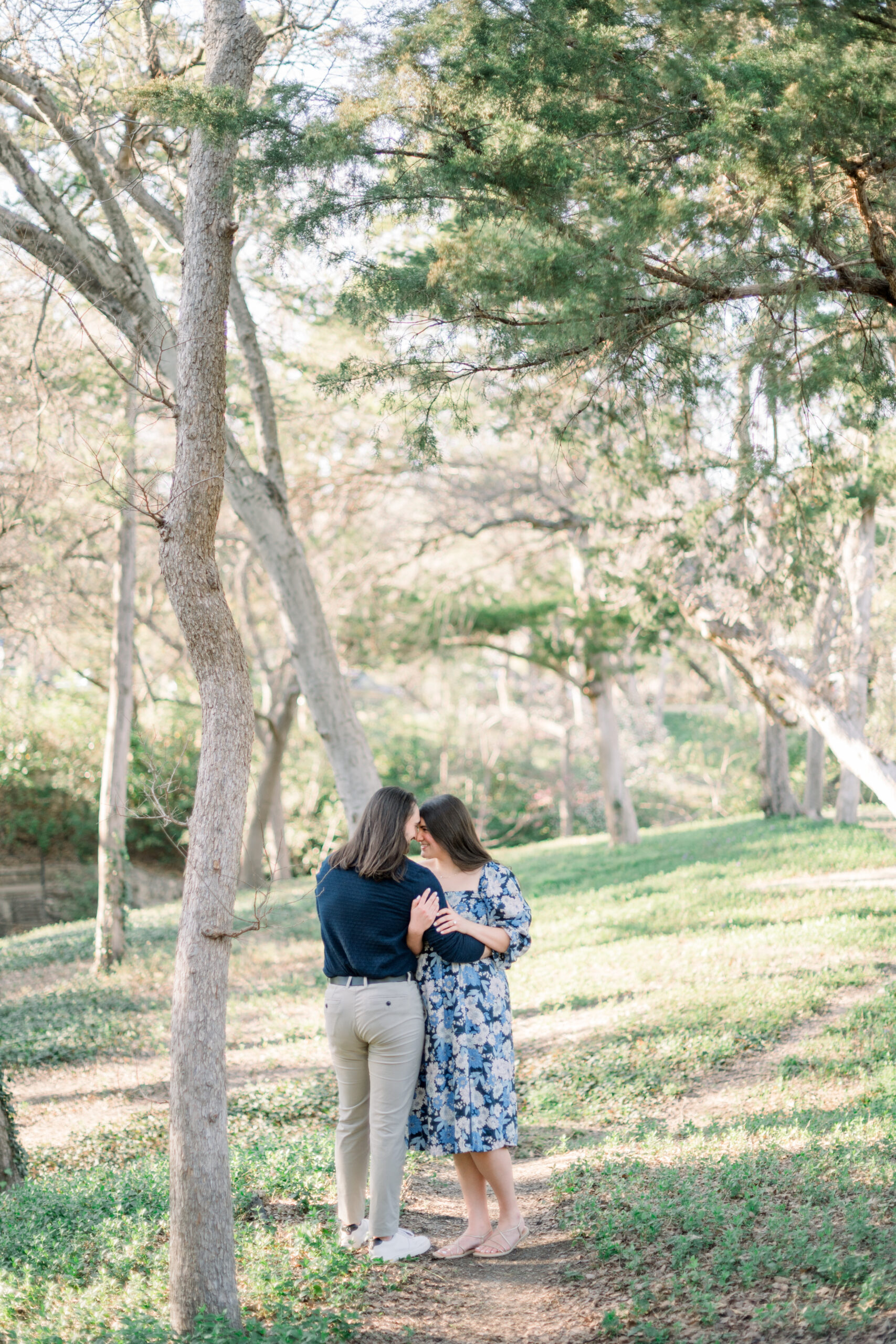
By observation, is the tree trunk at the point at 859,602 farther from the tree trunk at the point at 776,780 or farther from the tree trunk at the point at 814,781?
the tree trunk at the point at 776,780

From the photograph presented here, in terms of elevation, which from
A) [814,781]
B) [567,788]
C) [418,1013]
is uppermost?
[418,1013]

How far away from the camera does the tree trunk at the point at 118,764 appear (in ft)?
40.1

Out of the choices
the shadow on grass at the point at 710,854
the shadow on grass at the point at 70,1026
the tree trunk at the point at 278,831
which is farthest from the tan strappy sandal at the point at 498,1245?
the tree trunk at the point at 278,831

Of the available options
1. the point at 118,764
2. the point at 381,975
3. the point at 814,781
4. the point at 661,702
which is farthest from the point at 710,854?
the point at 661,702

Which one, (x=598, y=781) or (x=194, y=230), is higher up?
(x=194, y=230)

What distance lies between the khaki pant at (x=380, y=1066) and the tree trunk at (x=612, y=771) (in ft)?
45.6

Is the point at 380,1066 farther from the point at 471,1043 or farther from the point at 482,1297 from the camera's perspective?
the point at 482,1297

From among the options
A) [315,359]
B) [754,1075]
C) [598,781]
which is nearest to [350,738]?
[754,1075]

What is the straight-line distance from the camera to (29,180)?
22.1ft

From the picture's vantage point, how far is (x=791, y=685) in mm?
11836

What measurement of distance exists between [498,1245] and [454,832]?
5.37 ft

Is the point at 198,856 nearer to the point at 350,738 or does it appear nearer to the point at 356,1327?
the point at 356,1327

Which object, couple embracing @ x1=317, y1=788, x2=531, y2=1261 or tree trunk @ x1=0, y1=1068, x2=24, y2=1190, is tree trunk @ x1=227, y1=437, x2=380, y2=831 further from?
couple embracing @ x1=317, y1=788, x2=531, y2=1261

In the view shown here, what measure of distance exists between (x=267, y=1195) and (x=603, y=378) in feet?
14.0
